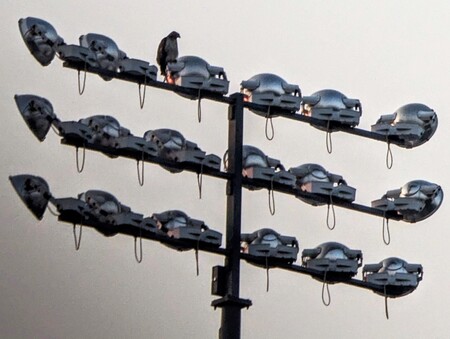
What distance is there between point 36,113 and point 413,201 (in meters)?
5.55

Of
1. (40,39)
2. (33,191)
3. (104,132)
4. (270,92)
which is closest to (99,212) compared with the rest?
(33,191)

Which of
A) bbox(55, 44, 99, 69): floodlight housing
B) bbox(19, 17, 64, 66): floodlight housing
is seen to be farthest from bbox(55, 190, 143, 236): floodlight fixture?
bbox(19, 17, 64, 66): floodlight housing

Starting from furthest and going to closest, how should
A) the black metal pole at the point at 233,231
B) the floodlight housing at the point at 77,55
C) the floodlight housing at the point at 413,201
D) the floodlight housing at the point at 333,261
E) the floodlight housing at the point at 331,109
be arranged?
the floodlight housing at the point at 413,201, the floodlight housing at the point at 331,109, the floodlight housing at the point at 333,261, the floodlight housing at the point at 77,55, the black metal pole at the point at 233,231

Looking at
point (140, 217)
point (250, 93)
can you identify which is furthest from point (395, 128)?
point (140, 217)

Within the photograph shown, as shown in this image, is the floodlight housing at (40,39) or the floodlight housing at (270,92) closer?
the floodlight housing at (40,39)

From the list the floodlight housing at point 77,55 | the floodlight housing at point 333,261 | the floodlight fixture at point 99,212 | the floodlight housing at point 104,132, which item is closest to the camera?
the floodlight fixture at point 99,212

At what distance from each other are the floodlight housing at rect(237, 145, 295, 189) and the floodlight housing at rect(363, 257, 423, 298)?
1755 mm

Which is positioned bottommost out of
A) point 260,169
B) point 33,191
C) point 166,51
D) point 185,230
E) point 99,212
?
point 185,230

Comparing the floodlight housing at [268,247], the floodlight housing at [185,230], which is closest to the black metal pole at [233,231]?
the floodlight housing at [185,230]

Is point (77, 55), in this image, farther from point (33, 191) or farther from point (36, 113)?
point (33, 191)

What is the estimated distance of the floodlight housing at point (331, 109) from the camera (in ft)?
99.9

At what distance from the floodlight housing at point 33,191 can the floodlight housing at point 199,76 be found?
2.25m

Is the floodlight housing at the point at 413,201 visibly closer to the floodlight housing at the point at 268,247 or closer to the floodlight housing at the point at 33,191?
the floodlight housing at the point at 268,247

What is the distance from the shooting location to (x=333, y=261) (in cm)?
2989
